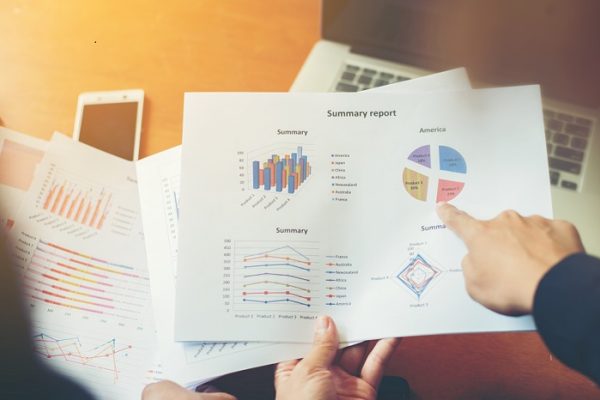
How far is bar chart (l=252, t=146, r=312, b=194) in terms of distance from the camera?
0.55m

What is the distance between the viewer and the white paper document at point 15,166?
2.12ft

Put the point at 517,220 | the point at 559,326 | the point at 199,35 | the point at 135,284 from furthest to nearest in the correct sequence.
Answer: the point at 199,35 → the point at 135,284 → the point at 517,220 → the point at 559,326

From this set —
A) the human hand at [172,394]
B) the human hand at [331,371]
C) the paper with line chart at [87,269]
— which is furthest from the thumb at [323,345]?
the paper with line chart at [87,269]

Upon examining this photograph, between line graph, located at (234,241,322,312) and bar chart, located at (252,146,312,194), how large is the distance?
0.06 m

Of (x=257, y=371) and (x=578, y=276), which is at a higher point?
(x=578, y=276)

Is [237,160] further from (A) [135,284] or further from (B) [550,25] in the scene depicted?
(B) [550,25]

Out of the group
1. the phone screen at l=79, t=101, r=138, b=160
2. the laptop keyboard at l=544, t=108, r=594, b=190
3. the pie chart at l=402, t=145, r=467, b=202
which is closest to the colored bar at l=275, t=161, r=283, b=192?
the pie chart at l=402, t=145, r=467, b=202

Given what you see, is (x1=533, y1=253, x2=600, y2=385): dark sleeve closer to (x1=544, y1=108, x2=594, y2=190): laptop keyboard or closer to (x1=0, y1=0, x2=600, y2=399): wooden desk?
(x1=544, y1=108, x2=594, y2=190): laptop keyboard

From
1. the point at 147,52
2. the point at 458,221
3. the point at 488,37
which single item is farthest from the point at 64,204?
the point at 488,37

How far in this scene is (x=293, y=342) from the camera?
0.53 meters

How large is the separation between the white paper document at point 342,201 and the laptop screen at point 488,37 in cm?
14

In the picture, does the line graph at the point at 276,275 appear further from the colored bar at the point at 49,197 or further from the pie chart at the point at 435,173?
the colored bar at the point at 49,197

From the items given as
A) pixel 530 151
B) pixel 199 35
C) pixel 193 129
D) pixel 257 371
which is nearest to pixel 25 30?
pixel 199 35

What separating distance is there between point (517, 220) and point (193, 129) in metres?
0.36
